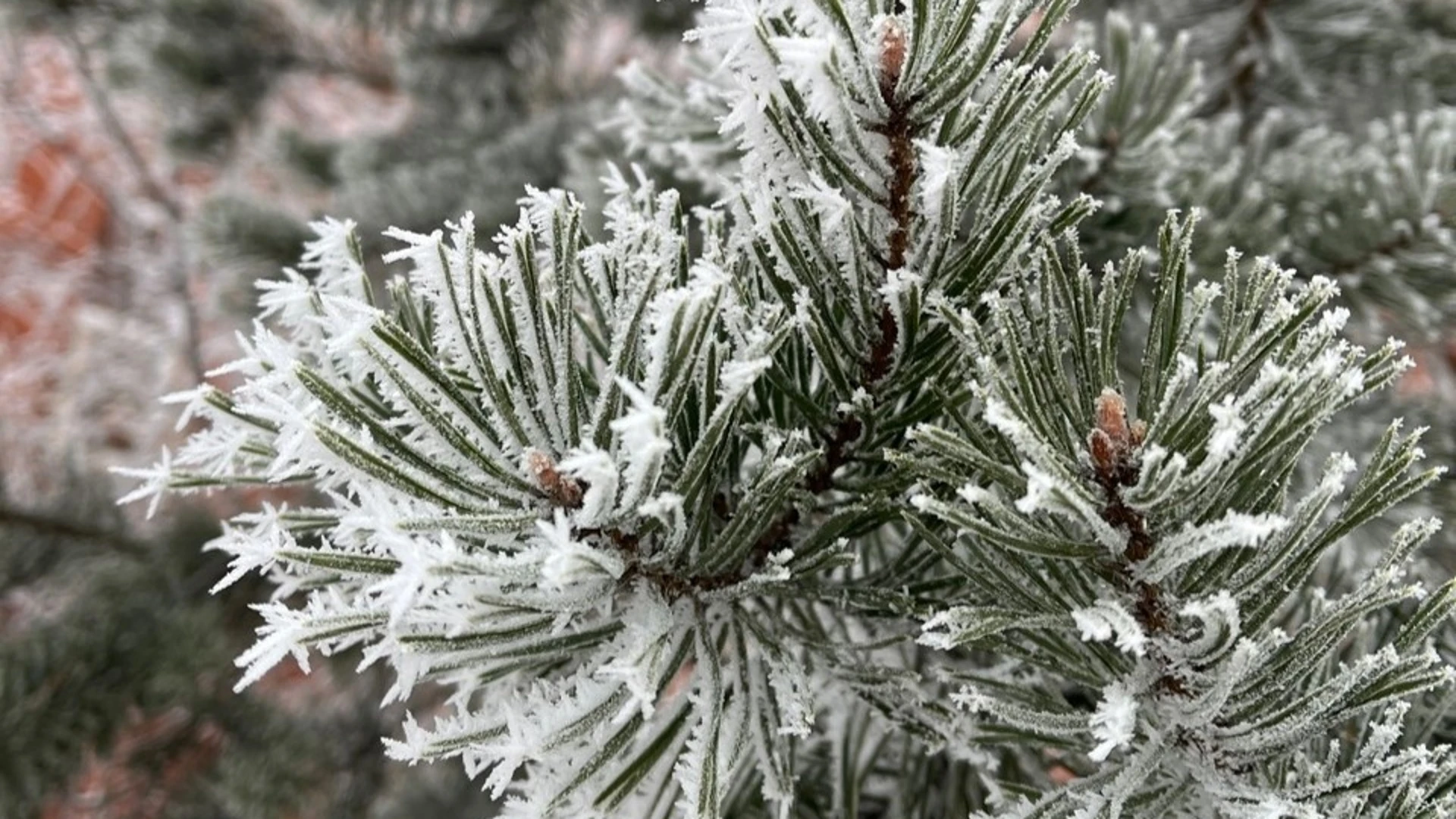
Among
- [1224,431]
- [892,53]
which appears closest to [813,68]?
[892,53]

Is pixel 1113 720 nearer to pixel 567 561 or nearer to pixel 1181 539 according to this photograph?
pixel 1181 539

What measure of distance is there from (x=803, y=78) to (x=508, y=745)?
0.22 meters

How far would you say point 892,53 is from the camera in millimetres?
361

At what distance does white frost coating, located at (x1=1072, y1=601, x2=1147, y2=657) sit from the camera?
0.32 m

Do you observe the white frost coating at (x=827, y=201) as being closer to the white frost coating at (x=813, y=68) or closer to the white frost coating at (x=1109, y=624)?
the white frost coating at (x=813, y=68)

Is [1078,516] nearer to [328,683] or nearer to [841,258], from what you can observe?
[841,258]

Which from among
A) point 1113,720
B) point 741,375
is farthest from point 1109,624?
point 741,375

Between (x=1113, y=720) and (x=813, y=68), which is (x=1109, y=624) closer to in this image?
(x=1113, y=720)

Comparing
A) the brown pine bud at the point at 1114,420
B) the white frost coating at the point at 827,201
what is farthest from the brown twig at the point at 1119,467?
the white frost coating at the point at 827,201

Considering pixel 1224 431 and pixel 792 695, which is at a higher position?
pixel 1224 431

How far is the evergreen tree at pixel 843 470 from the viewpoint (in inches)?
13.8

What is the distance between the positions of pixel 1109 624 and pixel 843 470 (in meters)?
0.15

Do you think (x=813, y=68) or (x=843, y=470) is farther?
(x=843, y=470)

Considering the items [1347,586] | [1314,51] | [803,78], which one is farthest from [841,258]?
→ [1314,51]
